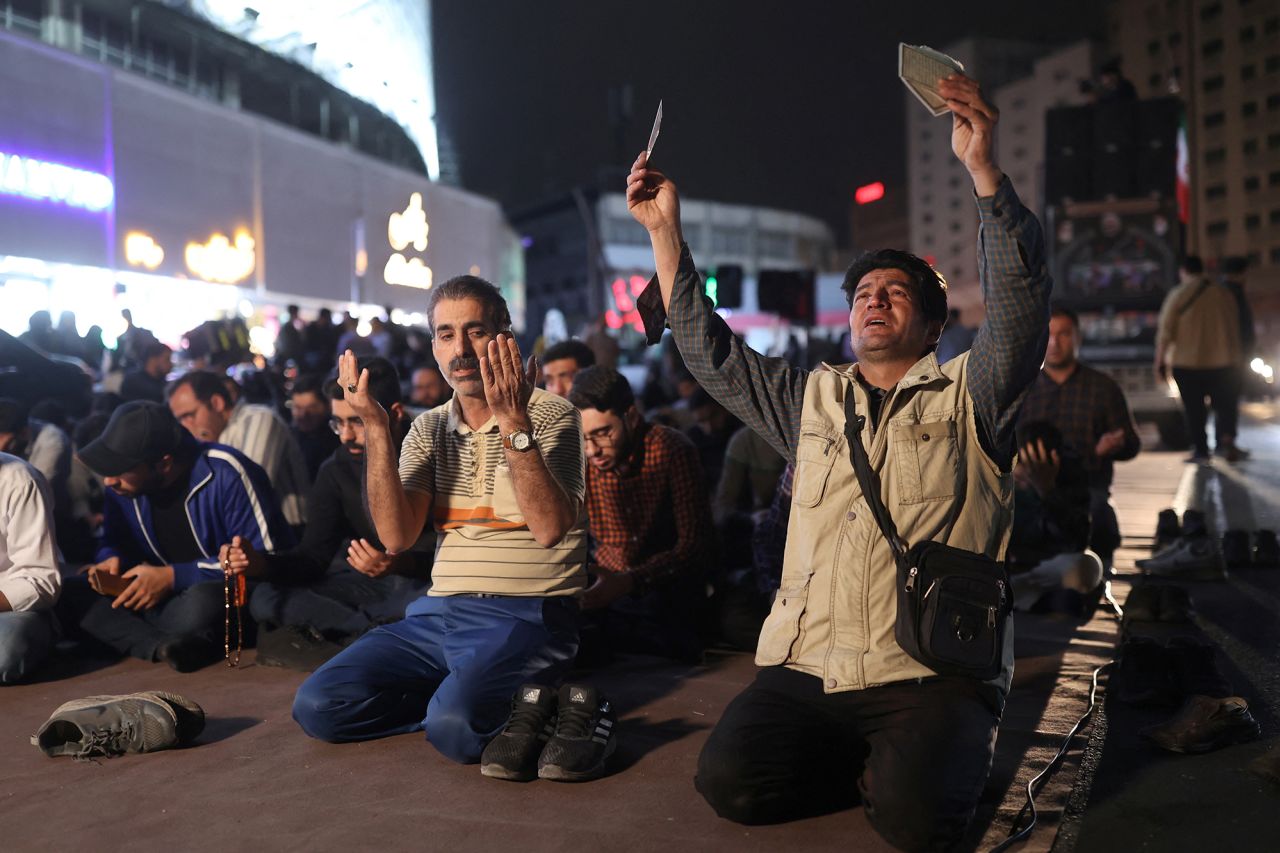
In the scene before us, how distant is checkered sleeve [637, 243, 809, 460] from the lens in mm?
3162

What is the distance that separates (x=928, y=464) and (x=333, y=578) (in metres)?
3.33

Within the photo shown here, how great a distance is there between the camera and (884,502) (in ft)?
9.64

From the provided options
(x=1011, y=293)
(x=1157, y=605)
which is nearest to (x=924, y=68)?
(x=1011, y=293)

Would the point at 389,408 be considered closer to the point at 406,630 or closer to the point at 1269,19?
the point at 406,630

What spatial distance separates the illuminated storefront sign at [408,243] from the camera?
27656 millimetres

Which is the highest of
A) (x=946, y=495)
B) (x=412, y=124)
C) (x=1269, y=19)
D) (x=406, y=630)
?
(x=1269, y=19)

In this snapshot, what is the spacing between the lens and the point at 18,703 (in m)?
4.46

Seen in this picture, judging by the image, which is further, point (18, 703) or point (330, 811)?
point (18, 703)

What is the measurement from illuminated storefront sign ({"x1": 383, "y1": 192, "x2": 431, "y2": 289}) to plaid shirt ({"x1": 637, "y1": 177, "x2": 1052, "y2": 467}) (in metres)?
25.0

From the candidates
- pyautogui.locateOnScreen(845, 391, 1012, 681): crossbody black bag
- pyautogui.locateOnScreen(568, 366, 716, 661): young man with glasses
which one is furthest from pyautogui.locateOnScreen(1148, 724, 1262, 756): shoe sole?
pyautogui.locateOnScreen(568, 366, 716, 661): young man with glasses

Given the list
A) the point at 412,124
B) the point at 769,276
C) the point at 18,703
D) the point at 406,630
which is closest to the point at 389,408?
the point at 406,630

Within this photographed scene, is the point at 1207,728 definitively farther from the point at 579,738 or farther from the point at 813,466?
the point at 579,738

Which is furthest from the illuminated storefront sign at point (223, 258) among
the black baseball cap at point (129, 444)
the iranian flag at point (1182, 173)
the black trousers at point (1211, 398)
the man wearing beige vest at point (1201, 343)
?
the black baseball cap at point (129, 444)

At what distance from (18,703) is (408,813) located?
86.5 inches
